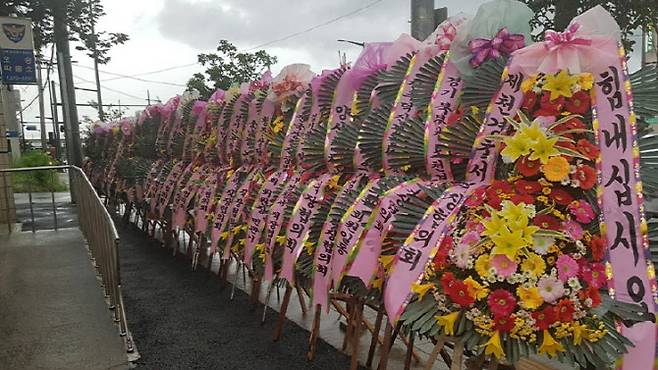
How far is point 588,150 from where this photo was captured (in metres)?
1.77

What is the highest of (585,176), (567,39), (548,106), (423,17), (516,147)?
(423,17)

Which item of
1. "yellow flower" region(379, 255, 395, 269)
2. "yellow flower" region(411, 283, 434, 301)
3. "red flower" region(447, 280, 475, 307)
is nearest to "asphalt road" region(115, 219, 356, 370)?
"yellow flower" region(379, 255, 395, 269)

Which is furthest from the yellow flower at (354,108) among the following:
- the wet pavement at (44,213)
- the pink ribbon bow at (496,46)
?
the wet pavement at (44,213)

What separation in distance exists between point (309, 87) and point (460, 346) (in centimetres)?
207

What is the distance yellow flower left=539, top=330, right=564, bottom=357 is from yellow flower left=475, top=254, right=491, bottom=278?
25 cm

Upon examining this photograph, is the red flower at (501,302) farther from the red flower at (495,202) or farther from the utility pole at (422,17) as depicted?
the utility pole at (422,17)

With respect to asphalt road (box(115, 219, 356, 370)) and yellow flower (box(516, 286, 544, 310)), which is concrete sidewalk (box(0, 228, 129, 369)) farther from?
yellow flower (box(516, 286, 544, 310))

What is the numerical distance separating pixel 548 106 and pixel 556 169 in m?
0.26

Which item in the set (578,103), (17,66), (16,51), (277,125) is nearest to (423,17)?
(277,125)

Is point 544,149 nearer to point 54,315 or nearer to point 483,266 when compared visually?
point 483,266

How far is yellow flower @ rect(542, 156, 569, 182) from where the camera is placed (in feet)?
5.71

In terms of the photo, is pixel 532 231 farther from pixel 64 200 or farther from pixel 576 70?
pixel 64 200

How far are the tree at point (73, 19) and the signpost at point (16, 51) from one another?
160cm

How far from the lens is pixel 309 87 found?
342cm
